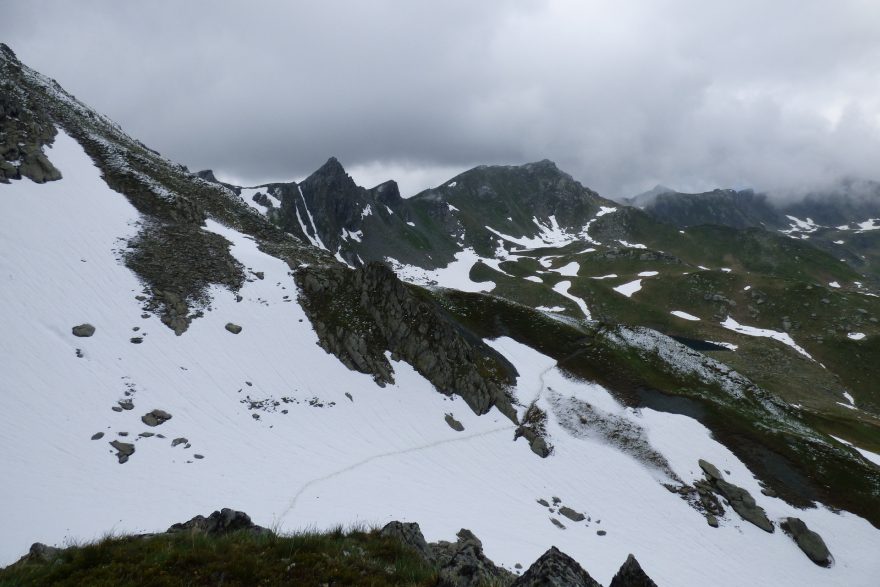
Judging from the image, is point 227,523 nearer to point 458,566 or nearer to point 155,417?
point 458,566

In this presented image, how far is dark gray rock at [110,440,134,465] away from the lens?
21331 millimetres

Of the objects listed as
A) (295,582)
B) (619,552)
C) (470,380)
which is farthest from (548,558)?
(470,380)

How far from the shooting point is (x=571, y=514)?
97.8ft

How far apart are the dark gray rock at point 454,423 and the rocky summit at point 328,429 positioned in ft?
0.76

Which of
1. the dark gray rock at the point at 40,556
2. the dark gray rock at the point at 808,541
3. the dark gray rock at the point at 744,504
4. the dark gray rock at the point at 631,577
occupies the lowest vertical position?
the dark gray rock at the point at 808,541

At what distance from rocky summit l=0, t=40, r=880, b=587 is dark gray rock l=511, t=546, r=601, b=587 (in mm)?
56

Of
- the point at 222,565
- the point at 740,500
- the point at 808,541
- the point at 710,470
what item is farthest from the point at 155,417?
the point at 808,541

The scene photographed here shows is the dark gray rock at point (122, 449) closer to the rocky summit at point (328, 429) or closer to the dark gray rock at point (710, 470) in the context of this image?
the rocky summit at point (328, 429)

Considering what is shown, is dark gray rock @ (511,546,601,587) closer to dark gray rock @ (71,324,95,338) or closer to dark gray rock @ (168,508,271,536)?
dark gray rock @ (168,508,271,536)

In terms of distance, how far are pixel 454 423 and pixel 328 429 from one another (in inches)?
467

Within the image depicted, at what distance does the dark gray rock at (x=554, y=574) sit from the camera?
7439 mm

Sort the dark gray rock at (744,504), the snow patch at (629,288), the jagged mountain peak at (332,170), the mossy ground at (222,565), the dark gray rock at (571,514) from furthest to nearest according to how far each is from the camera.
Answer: the jagged mountain peak at (332,170) < the snow patch at (629,288) < the dark gray rock at (744,504) < the dark gray rock at (571,514) < the mossy ground at (222,565)

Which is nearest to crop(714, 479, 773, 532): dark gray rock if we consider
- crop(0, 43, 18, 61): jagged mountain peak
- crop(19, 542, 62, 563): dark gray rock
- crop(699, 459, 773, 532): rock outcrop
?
crop(699, 459, 773, 532): rock outcrop

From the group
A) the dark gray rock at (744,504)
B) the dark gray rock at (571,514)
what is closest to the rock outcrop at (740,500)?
the dark gray rock at (744,504)
